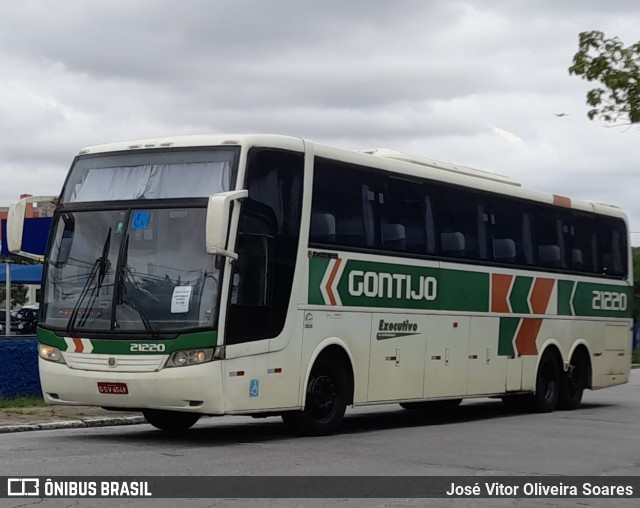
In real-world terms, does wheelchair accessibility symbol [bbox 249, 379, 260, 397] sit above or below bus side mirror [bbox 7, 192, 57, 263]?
below

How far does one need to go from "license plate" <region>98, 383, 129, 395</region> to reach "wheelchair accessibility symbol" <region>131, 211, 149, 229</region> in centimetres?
179

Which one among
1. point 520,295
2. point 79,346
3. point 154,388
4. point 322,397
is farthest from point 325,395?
point 520,295

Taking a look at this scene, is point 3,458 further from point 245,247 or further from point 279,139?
point 279,139

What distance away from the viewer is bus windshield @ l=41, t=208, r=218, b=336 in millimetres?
13227

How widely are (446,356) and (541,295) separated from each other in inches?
131

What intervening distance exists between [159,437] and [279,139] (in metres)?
3.86

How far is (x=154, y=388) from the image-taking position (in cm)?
1315

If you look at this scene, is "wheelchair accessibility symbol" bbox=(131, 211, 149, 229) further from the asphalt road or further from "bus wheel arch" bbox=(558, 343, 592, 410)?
"bus wheel arch" bbox=(558, 343, 592, 410)

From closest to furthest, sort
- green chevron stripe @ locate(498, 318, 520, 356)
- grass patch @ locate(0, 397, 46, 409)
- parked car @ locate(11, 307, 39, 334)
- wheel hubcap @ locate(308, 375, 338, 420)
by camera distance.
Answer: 1. wheel hubcap @ locate(308, 375, 338, 420)
2. grass patch @ locate(0, 397, 46, 409)
3. green chevron stripe @ locate(498, 318, 520, 356)
4. parked car @ locate(11, 307, 39, 334)

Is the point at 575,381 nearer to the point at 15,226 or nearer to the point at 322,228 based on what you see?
the point at 322,228

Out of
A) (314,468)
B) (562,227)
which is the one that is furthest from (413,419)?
(314,468)

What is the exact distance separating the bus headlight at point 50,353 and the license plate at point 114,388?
0.66 meters

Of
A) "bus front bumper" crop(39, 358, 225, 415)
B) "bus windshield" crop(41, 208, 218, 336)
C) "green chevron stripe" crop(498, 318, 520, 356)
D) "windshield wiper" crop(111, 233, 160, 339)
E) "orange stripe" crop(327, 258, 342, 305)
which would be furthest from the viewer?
"green chevron stripe" crop(498, 318, 520, 356)

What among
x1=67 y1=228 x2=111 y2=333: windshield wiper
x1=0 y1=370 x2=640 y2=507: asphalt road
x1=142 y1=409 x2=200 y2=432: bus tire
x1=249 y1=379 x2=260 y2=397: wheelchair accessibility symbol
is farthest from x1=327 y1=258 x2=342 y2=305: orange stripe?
x1=67 y1=228 x2=111 y2=333: windshield wiper
